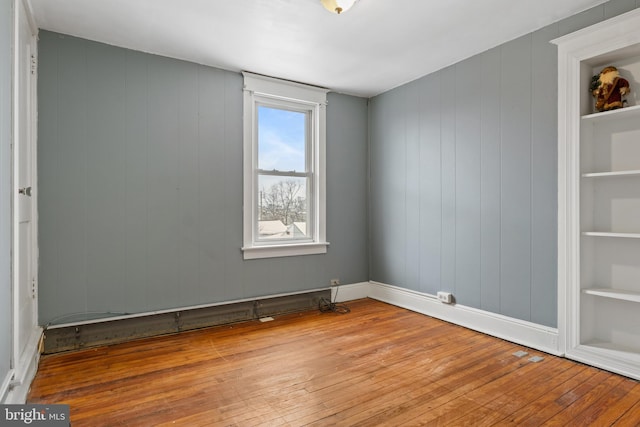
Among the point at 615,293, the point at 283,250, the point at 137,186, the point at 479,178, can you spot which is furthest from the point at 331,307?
the point at 615,293

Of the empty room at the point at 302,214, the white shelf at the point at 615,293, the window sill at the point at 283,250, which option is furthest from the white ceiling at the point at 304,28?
the white shelf at the point at 615,293

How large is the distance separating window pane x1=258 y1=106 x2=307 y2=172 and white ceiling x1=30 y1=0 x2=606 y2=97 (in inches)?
21.1

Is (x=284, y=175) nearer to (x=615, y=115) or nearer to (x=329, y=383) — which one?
(x=329, y=383)

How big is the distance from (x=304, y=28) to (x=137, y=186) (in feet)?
6.37

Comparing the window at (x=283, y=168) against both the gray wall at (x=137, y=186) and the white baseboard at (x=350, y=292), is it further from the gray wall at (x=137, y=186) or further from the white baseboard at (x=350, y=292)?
the white baseboard at (x=350, y=292)

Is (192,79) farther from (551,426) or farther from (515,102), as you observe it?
(551,426)

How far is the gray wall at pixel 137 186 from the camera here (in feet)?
9.21

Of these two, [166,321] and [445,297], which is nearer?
[166,321]

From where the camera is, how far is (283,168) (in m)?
3.97

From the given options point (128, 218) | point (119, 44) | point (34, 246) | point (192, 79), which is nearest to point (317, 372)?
point (128, 218)

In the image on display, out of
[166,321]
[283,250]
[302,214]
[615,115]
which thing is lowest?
[166,321]

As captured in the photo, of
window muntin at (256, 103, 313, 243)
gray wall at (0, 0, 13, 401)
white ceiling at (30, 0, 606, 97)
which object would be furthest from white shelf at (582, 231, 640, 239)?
gray wall at (0, 0, 13, 401)

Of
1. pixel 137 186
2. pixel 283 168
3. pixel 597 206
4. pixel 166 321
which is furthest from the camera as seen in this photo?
pixel 283 168

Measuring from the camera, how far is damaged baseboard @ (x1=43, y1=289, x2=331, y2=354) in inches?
111
